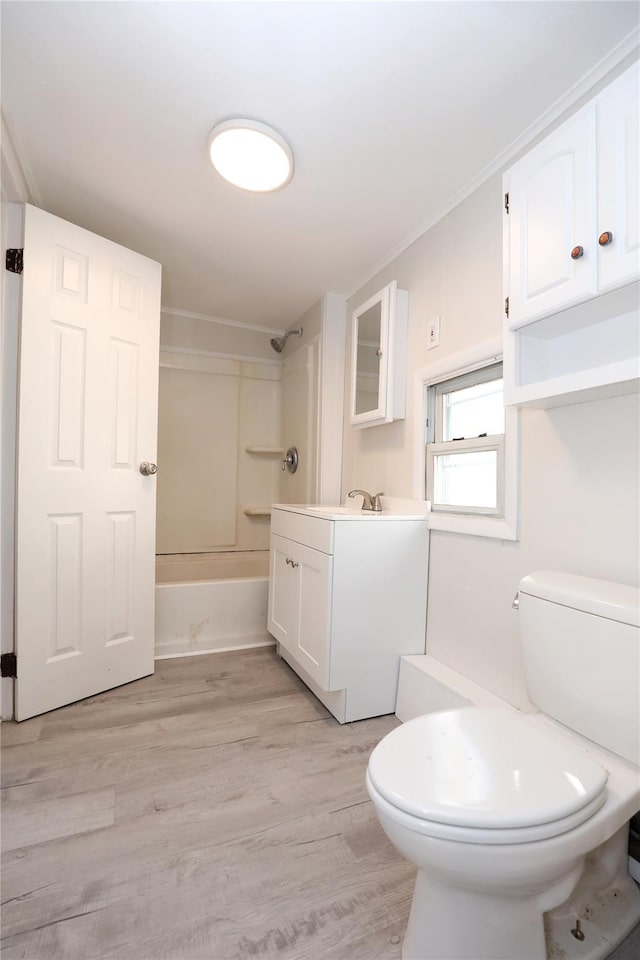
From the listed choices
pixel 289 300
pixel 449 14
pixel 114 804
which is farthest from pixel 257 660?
pixel 449 14

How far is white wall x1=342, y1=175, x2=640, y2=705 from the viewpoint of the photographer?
1.16m

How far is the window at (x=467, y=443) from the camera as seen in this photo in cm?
162

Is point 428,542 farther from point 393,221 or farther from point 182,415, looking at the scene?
point 182,415

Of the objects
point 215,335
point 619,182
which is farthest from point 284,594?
point 215,335

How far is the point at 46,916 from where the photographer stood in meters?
0.96

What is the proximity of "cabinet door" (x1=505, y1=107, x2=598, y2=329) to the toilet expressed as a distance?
736 millimetres

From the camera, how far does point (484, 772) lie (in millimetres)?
860

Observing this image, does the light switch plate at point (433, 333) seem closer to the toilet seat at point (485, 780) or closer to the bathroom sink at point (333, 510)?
the bathroom sink at point (333, 510)

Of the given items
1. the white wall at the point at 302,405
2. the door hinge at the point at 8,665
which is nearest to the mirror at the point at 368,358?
the white wall at the point at 302,405

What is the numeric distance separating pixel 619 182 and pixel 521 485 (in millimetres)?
822

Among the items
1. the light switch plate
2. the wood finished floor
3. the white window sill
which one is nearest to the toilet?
the wood finished floor

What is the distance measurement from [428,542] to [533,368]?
847 mm

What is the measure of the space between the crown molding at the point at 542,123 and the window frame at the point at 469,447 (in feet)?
2.03

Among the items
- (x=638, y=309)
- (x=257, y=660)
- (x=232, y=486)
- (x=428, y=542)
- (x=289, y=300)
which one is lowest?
(x=257, y=660)
